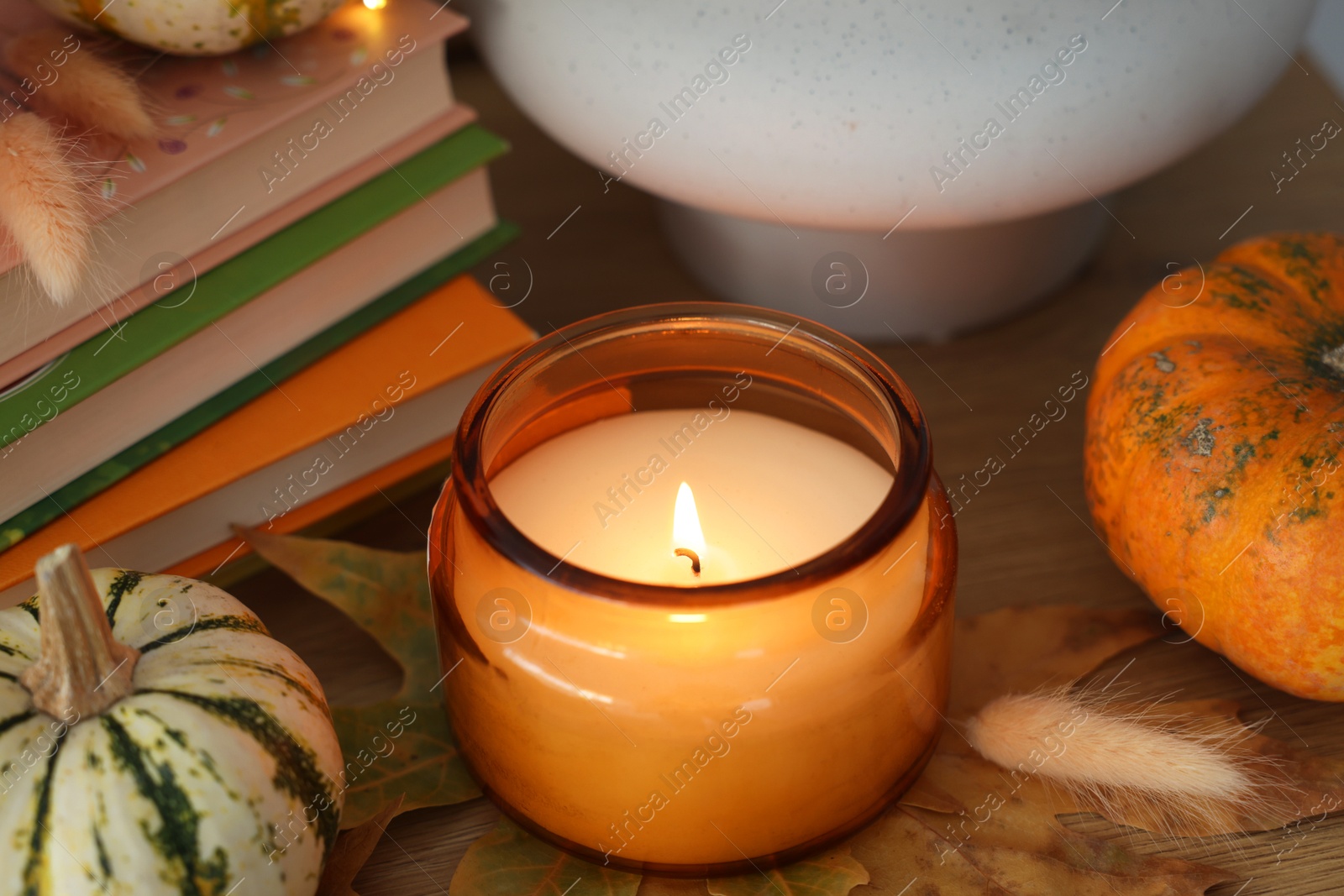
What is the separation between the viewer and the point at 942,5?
1.81ft

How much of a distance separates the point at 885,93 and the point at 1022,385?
0.77 ft

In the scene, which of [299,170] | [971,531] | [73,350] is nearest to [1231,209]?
[971,531]

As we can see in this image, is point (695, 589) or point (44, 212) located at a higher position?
point (44, 212)

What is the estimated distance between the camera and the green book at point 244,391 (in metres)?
0.56

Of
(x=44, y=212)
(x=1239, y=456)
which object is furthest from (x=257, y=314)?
(x=1239, y=456)

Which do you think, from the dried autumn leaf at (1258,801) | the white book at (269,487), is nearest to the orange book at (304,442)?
the white book at (269,487)

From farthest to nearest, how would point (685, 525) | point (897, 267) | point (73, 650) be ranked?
point (897, 267) → point (685, 525) → point (73, 650)

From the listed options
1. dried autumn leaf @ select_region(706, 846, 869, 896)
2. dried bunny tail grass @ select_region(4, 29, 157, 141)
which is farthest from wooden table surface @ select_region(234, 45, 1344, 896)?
dried bunny tail grass @ select_region(4, 29, 157, 141)

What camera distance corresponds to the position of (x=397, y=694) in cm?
57

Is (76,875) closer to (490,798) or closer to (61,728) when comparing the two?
(61,728)

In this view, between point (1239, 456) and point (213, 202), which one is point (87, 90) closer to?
point (213, 202)

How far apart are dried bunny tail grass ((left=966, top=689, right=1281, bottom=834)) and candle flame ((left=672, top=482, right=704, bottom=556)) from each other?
5.9 inches

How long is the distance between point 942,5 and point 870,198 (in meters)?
0.10

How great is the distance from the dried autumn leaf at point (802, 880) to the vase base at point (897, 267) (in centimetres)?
36
